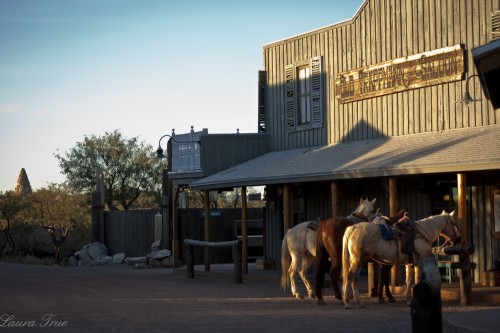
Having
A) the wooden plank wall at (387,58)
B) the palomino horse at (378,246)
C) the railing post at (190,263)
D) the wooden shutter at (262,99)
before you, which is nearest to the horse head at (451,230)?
the palomino horse at (378,246)

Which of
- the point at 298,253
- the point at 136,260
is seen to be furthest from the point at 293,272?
the point at 136,260

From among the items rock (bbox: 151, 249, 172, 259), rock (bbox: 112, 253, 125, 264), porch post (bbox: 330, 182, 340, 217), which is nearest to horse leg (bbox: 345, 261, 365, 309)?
porch post (bbox: 330, 182, 340, 217)

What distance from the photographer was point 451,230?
17.5 metres

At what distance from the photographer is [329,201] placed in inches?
1025

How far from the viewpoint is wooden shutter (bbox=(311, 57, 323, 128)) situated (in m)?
26.5

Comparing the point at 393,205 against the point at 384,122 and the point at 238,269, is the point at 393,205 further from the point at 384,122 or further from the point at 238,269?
the point at 238,269

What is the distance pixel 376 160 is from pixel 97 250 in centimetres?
1943

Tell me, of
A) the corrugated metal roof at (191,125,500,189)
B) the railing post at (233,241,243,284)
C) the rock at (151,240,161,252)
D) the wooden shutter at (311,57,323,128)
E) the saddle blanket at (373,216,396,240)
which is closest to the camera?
the saddle blanket at (373,216,396,240)

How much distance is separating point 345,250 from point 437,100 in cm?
592

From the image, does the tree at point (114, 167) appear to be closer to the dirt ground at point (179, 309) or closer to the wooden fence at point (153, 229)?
the wooden fence at point (153, 229)

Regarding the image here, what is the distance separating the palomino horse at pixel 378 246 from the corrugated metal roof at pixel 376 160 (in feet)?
3.83

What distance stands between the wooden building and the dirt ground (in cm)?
276

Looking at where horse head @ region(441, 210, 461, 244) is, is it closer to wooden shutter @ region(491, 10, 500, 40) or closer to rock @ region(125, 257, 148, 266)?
wooden shutter @ region(491, 10, 500, 40)

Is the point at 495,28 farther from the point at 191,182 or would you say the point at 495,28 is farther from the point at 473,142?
the point at 191,182
